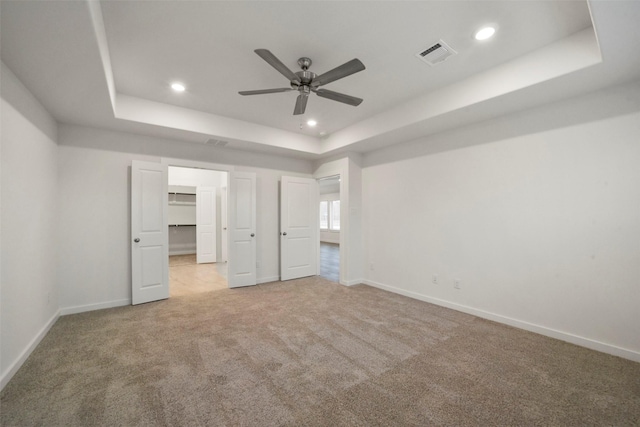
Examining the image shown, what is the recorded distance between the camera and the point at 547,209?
291 cm

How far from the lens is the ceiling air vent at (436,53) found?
2.39 meters

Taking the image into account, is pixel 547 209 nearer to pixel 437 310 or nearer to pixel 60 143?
pixel 437 310

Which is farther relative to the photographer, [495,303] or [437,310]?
[437,310]

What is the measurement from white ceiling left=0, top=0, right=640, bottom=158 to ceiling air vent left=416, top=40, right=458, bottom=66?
60 millimetres

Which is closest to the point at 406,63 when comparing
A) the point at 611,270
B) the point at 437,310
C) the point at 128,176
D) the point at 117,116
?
the point at 611,270

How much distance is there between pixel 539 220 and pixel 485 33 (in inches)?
80.7

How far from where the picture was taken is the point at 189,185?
810 cm

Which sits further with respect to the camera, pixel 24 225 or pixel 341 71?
pixel 24 225

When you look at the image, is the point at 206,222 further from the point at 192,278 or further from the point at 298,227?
the point at 298,227

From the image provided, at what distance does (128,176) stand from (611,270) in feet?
19.3

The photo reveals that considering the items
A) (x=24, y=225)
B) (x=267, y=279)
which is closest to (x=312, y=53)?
(x=24, y=225)

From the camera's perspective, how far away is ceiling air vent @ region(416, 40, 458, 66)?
2387mm

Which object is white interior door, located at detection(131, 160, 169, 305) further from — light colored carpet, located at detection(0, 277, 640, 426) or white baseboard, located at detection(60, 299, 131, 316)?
light colored carpet, located at detection(0, 277, 640, 426)

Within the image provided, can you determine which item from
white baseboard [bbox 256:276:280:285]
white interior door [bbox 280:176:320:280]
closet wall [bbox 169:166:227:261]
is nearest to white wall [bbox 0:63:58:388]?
white baseboard [bbox 256:276:280:285]
